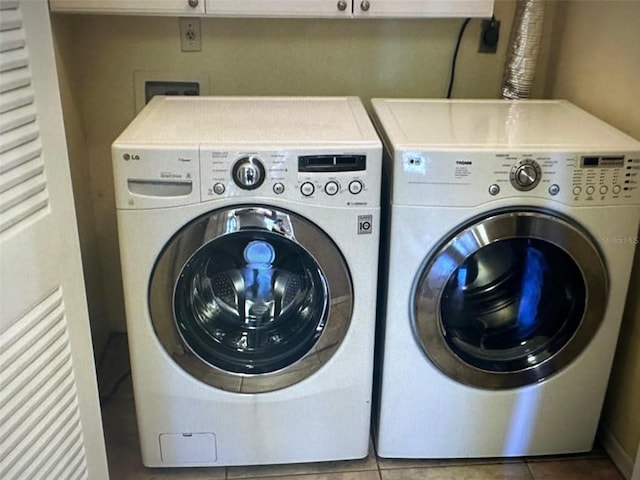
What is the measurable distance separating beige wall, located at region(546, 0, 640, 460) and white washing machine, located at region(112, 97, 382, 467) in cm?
70

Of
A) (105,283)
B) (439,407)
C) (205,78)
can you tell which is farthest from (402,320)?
(105,283)

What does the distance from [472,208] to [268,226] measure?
49 cm

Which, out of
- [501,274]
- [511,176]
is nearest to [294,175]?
[511,176]

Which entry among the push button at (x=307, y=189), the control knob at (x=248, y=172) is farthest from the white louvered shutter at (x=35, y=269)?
the push button at (x=307, y=189)

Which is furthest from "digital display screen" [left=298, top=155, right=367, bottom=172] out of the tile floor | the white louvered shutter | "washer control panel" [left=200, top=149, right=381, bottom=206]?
the tile floor

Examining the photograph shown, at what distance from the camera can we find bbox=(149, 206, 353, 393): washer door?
63.6 inches

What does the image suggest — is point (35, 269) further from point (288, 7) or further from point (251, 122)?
point (288, 7)

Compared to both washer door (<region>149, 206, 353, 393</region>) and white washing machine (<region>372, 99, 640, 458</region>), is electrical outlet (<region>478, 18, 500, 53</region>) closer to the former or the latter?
white washing machine (<region>372, 99, 640, 458</region>)

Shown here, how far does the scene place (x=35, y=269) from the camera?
1229 millimetres

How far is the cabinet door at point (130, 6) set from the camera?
6.04 ft

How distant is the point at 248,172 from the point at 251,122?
Answer: 10.2 inches

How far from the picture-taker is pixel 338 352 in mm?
1750

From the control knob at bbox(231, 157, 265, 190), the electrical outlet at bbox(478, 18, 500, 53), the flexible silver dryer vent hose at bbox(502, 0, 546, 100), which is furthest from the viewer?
the electrical outlet at bbox(478, 18, 500, 53)

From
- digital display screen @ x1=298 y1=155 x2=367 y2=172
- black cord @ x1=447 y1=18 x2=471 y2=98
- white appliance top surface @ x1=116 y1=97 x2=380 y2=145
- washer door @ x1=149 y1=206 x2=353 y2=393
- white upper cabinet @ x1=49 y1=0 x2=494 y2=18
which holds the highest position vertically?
white upper cabinet @ x1=49 y1=0 x2=494 y2=18
